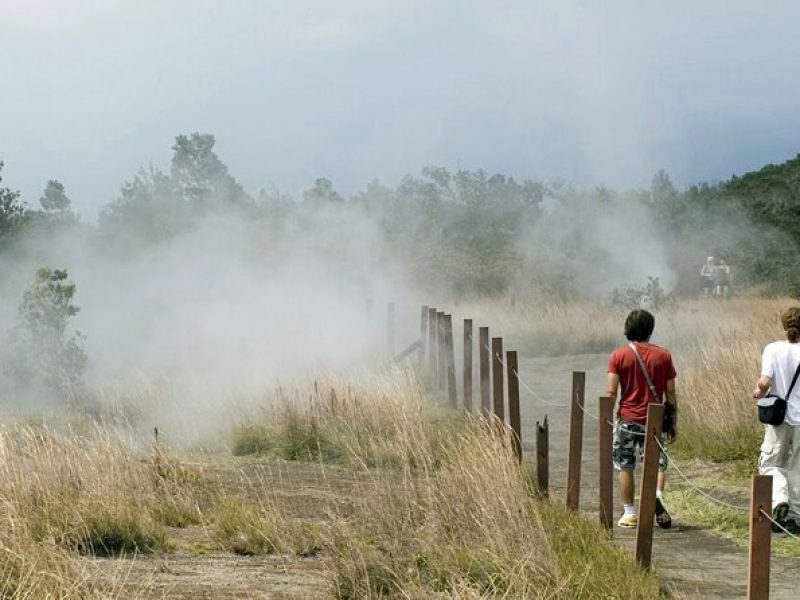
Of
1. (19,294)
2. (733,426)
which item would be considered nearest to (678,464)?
(733,426)

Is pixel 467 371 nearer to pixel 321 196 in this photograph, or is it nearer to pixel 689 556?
pixel 689 556

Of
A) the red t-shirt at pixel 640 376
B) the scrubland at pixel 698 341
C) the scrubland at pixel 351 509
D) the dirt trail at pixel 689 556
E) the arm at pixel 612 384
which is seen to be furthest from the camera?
the scrubland at pixel 698 341

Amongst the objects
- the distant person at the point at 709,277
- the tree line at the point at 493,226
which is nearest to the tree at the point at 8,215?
the tree line at the point at 493,226

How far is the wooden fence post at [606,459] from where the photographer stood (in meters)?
9.48

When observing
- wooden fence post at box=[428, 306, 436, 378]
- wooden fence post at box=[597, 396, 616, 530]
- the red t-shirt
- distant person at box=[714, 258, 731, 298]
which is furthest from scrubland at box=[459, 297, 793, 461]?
wooden fence post at box=[597, 396, 616, 530]

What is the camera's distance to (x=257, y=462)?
1408 centimetres

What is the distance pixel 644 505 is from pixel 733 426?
5.49m

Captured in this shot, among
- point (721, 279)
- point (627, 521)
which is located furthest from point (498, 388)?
point (721, 279)

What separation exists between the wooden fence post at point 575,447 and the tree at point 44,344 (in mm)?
11024

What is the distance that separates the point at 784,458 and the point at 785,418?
30 centimetres

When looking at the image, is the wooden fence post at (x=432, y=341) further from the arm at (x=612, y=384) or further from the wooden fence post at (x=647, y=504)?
the wooden fence post at (x=647, y=504)

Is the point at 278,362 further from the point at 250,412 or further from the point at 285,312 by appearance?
the point at 285,312

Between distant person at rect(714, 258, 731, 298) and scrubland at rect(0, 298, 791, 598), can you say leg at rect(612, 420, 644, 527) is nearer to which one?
scrubland at rect(0, 298, 791, 598)

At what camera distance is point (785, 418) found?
10.5 m
